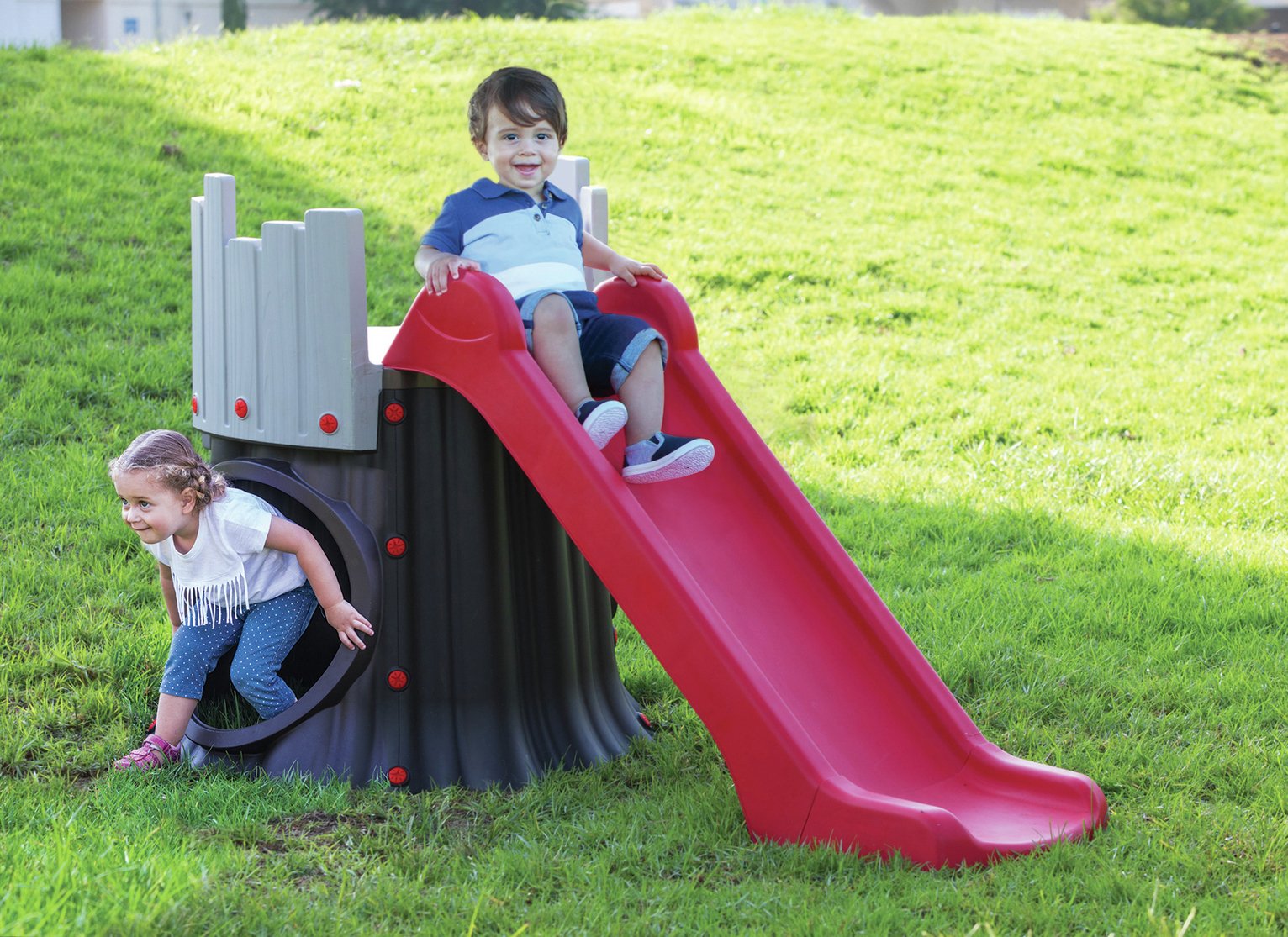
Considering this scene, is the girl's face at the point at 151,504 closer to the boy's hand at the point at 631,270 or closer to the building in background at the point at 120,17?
the boy's hand at the point at 631,270

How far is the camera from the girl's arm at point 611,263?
3906mm

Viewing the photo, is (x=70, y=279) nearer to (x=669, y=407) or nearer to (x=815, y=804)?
(x=669, y=407)

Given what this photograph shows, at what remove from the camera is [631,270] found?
12.8 feet

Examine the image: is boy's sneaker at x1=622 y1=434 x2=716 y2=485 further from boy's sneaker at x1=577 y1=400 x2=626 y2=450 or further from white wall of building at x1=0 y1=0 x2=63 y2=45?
white wall of building at x1=0 y1=0 x2=63 y2=45

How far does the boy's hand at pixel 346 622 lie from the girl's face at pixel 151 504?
0.44 meters

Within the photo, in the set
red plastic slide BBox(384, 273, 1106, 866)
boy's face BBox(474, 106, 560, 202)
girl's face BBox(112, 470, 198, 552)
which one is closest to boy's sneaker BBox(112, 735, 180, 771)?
girl's face BBox(112, 470, 198, 552)

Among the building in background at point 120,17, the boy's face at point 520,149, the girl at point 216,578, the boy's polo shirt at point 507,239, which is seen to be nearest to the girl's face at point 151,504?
the girl at point 216,578

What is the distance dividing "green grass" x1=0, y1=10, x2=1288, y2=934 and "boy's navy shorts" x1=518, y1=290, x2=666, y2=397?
3.48 ft

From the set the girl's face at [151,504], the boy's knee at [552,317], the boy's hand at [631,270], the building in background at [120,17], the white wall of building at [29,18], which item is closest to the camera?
the girl's face at [151,504]

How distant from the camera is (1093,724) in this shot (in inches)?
150

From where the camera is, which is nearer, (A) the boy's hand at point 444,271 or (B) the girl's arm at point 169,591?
(A) the boy's hand at point 444,271

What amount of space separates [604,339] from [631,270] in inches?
19.9

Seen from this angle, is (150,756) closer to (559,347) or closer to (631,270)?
(559,347)

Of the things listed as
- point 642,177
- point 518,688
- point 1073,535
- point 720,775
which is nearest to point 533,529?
point 518,688
